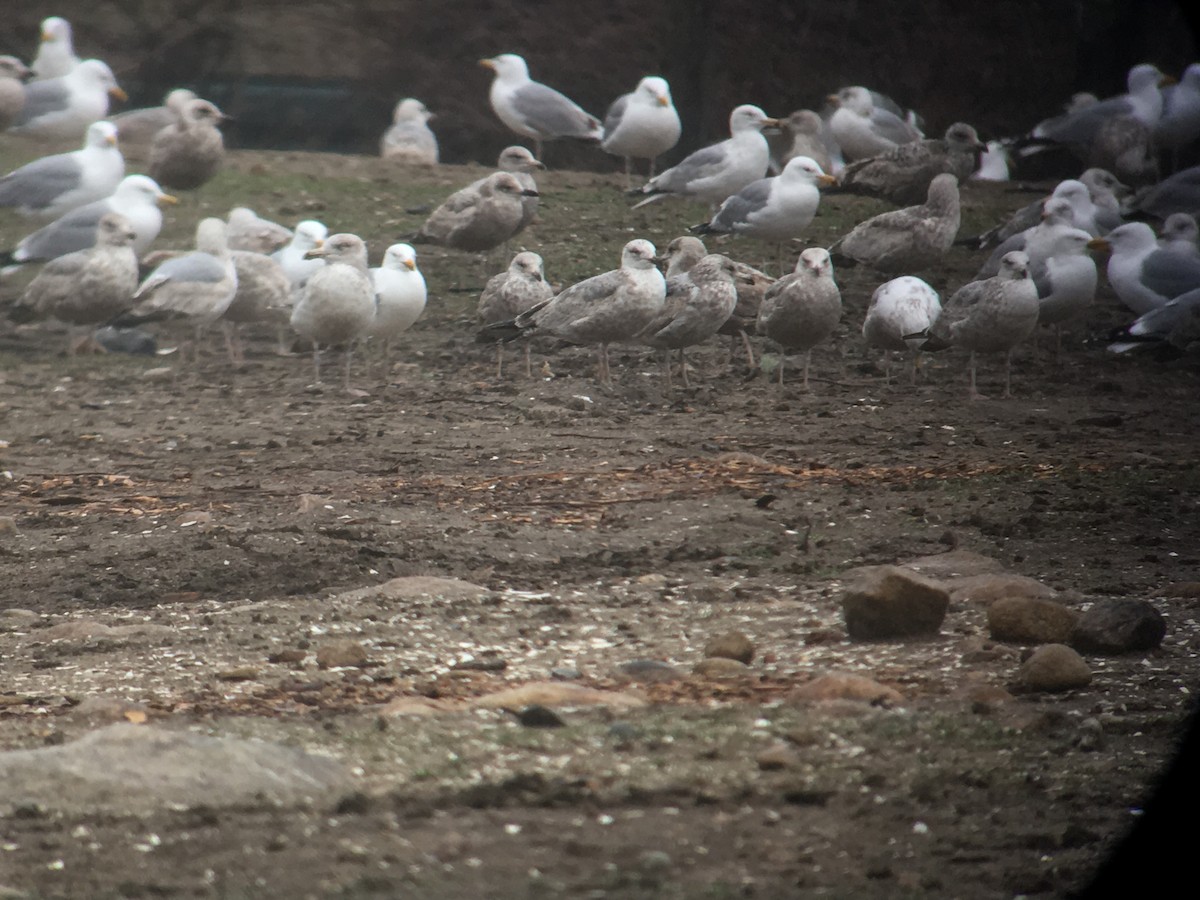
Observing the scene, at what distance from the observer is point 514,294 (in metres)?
9.37

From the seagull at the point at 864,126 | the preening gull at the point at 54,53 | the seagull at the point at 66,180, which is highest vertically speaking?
the preening gull at the point at 54,53

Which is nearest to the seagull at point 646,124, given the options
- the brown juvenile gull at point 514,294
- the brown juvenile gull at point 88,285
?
the brown juvenile gull at point 514,294

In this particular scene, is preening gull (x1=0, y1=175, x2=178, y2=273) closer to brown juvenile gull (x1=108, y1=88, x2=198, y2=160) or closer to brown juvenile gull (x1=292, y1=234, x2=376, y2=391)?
brown juvenile gull (x1=292, y1=234, x2=376, y2=391)

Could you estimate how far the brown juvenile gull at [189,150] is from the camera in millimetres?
12578

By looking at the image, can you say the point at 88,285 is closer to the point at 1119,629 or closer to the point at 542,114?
the point at 542,114

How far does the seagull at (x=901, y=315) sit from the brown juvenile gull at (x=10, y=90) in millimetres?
8640

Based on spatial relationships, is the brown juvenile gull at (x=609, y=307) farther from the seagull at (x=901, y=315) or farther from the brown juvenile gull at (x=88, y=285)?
the brown juvenile gull at (x=88, y=285)

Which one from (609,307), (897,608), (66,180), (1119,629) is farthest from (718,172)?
(1119,629)

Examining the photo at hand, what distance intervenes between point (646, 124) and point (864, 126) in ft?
7.81

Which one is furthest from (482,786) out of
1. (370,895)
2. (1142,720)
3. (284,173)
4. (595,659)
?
(284,173)

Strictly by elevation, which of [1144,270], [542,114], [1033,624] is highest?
[542,114]

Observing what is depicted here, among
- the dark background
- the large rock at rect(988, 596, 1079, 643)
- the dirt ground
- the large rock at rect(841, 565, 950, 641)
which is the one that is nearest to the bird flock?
the dirt ground

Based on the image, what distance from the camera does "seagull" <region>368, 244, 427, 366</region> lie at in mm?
9305

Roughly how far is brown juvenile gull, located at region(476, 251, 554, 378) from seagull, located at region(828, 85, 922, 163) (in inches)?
220
